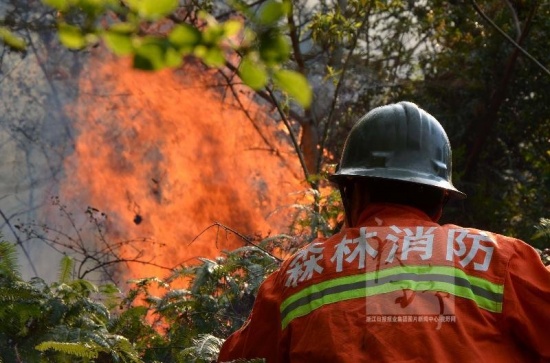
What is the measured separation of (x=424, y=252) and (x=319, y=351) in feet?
1.46

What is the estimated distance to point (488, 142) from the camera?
480 inches

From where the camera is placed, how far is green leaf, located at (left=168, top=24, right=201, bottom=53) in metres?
1.40

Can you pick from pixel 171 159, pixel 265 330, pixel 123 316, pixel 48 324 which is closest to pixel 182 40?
pixel 265 330

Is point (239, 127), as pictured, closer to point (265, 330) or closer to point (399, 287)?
point (265, 330)

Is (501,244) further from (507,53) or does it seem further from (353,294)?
(507,53)

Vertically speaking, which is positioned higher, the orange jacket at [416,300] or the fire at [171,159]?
the fire at [171,159]

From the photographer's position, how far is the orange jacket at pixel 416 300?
306cm

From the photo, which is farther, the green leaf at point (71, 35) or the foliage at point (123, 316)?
the foliage at point (123, 316)

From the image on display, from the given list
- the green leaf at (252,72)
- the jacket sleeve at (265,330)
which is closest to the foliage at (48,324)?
the jacket sleeve at (265,330)

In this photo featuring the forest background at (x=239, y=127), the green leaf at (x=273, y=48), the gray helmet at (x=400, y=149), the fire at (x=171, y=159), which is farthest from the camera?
the fire at (x=171, y=159)

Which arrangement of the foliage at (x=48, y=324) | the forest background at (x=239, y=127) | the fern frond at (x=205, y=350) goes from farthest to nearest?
the forest background at (x=239, y=127) < the foliage at (x=48, y=324) < the fern frond at (x=205, y=350)

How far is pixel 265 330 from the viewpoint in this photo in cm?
347

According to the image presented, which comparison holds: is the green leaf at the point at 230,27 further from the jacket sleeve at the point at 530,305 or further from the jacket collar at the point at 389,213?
the jacket collar at the point at 389,213

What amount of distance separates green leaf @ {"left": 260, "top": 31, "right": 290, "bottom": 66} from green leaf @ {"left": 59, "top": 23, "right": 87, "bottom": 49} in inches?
9.9
